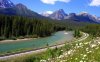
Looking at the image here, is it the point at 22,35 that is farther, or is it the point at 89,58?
the point at 22,35

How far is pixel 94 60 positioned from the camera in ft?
33.2

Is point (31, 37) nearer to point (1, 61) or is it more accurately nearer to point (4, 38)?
point (4, 38)

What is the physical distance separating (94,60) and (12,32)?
128351 millimetres

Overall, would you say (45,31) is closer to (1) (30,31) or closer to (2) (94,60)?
(1) (30,31)

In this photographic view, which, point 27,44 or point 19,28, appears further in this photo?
point 19,28

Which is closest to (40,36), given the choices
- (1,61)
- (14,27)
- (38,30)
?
(38,30)

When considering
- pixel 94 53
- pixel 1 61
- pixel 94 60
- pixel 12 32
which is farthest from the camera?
pixel 12 32

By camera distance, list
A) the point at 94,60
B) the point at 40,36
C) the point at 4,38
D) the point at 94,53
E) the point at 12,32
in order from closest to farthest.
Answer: the point at 94,60
the point at 94,53
the point at 4,38
the point at 12,32
the point at 40,36

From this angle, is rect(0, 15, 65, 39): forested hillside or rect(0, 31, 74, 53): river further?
rect(0, 15, 65, 39): forested hillside

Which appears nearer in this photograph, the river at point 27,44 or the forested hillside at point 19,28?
the river at point 27,44

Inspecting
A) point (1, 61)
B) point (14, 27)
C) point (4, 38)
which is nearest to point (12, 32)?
point (14, 27)

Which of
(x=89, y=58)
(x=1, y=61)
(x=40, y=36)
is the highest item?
(x=89, y=58)

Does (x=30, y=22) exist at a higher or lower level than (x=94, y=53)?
lower

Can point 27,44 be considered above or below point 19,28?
below
